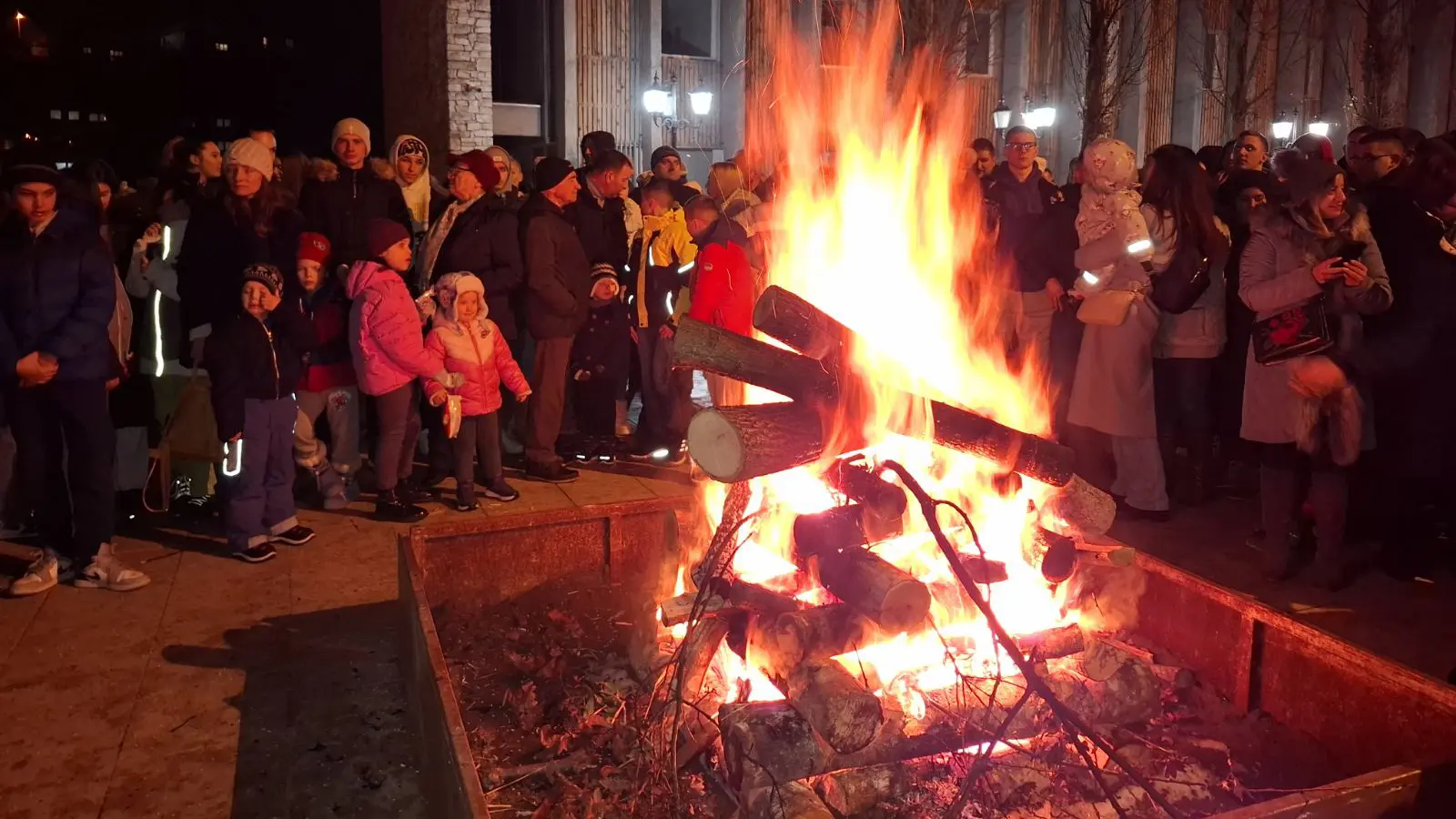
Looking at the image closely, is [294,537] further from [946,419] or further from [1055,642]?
[1055,642]

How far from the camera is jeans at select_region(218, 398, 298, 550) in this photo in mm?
6277

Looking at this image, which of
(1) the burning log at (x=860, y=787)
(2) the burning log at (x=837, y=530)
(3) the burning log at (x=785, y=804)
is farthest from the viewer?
(2) the burning log at (x=837, y=530)

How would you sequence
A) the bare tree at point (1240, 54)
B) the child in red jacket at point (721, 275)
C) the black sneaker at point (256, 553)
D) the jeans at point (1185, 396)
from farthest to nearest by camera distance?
the bare tree at point (1240, 54), the child in red jacket at point (721, 275), the jeans at point (1185, 396), the black sneaker at point (256, 553)

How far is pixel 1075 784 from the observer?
358cm

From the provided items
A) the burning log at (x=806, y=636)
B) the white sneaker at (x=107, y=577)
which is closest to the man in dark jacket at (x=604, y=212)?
the white sneaker at (x=107, y=577)

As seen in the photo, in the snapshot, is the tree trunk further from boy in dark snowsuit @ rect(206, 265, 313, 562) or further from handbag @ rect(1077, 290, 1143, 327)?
boy in dark snowsuit @ rect(206, 265, 313, 562)

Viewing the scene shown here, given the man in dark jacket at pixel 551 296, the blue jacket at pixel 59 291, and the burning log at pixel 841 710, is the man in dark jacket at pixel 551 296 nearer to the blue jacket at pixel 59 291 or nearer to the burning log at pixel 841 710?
the blue jacket at pixel 59 291

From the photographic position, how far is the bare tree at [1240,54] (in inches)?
1204

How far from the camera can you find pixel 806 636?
3.99 m

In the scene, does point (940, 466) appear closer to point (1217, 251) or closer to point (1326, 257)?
point (1326, 257)

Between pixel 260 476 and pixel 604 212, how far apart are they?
379cm

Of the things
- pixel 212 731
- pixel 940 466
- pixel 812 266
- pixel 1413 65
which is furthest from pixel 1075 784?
pixel 1413 65

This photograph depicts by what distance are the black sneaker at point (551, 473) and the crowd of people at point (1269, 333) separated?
Answer: 3497 millimetres

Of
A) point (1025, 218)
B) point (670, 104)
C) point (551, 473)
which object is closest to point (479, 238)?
point (551, 473)
